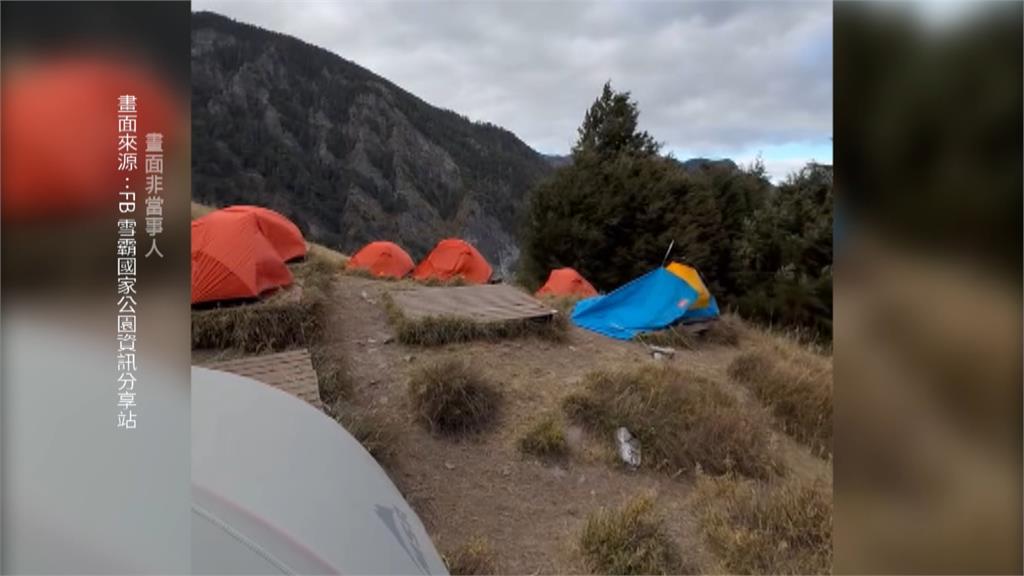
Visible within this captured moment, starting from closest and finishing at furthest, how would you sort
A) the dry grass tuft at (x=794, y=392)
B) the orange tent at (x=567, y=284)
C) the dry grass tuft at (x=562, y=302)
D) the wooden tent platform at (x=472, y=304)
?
1. the dry grass tuft at (x=794, y=392)
2. the wooden tent platform at (x=472, y=304)
3. the dry grass tuft at (x=562, y=302)
4. the orange tent at (x=567, y=284)

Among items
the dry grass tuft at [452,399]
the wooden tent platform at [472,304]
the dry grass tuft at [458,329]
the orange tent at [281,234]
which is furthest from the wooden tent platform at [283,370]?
the orange tent at [281,234]

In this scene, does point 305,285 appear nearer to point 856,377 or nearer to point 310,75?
point 856,377

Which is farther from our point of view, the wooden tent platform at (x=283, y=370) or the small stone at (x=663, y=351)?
the small stone at (x=663, y=351)

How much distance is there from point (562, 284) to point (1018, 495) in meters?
10.2

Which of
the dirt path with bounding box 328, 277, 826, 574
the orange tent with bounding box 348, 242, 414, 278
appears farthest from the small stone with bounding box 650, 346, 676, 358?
the orange tent with bounding box 348, 242, 414, 278

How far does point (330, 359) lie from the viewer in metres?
4.35

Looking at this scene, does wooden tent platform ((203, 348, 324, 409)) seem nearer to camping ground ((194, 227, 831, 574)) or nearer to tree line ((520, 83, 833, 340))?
camping ground ((194, 227, 831, 574))

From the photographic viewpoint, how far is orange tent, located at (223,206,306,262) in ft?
22.0

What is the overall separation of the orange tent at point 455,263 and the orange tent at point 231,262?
570 cm

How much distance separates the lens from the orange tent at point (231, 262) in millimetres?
4535

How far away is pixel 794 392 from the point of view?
15.6 ft

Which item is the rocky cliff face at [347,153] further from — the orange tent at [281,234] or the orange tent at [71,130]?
the orange tent at [71,130]

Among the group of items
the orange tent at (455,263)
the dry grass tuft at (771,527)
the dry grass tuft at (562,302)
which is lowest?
the dry grass tuft at (771,527)

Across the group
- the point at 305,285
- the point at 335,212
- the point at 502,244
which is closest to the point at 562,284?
the point at 305,285
